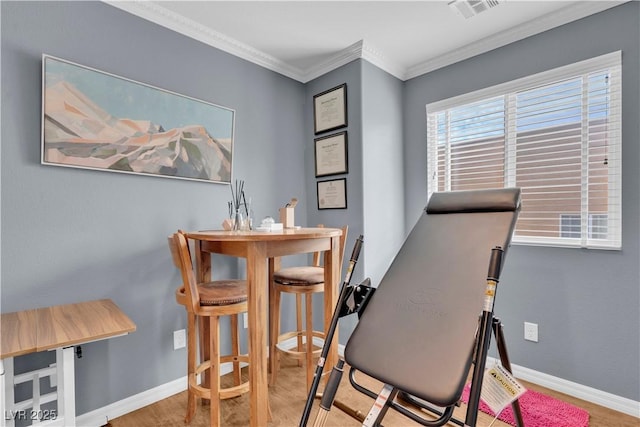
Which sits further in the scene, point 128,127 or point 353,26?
point 353,26

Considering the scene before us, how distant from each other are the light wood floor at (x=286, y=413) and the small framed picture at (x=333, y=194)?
1437 mm

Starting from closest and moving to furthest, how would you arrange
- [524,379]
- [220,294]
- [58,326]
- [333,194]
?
1. [58,326]
2. [220,294]
3. [524,379]
4. [333,194]

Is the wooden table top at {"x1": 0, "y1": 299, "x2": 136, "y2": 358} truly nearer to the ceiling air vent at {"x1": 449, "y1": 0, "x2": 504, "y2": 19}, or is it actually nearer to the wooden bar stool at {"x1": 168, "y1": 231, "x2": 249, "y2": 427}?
the wooden bar stool at {"x1": 168, "y1": 231, "x2": 249, "y2": 427}

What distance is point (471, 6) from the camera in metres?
2.11

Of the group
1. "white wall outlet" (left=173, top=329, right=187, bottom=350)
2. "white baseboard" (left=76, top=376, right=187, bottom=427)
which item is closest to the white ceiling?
"white wall outlet" (left=173, top=329, right=187, bottom=350)

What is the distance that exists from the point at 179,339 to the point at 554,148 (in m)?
2.97

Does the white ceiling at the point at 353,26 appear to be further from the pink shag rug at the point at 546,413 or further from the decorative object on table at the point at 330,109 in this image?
the pink shag rug at the point at 546,413

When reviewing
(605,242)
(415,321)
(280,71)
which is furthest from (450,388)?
(280,71)

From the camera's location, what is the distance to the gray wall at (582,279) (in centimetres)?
194

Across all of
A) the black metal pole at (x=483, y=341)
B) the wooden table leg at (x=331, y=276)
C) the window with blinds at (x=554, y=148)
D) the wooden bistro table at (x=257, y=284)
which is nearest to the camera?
the black metal pole at (x=483, y=341)

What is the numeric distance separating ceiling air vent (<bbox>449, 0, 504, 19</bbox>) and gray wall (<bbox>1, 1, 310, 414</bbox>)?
1643 mm

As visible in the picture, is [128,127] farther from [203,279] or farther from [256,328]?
[256,328]

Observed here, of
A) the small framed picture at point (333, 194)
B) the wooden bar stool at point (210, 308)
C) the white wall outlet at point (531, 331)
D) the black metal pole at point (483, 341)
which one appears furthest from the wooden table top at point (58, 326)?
the white wall outlet at point (531, 331)

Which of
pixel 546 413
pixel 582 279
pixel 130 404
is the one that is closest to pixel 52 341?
pixel 130 404
